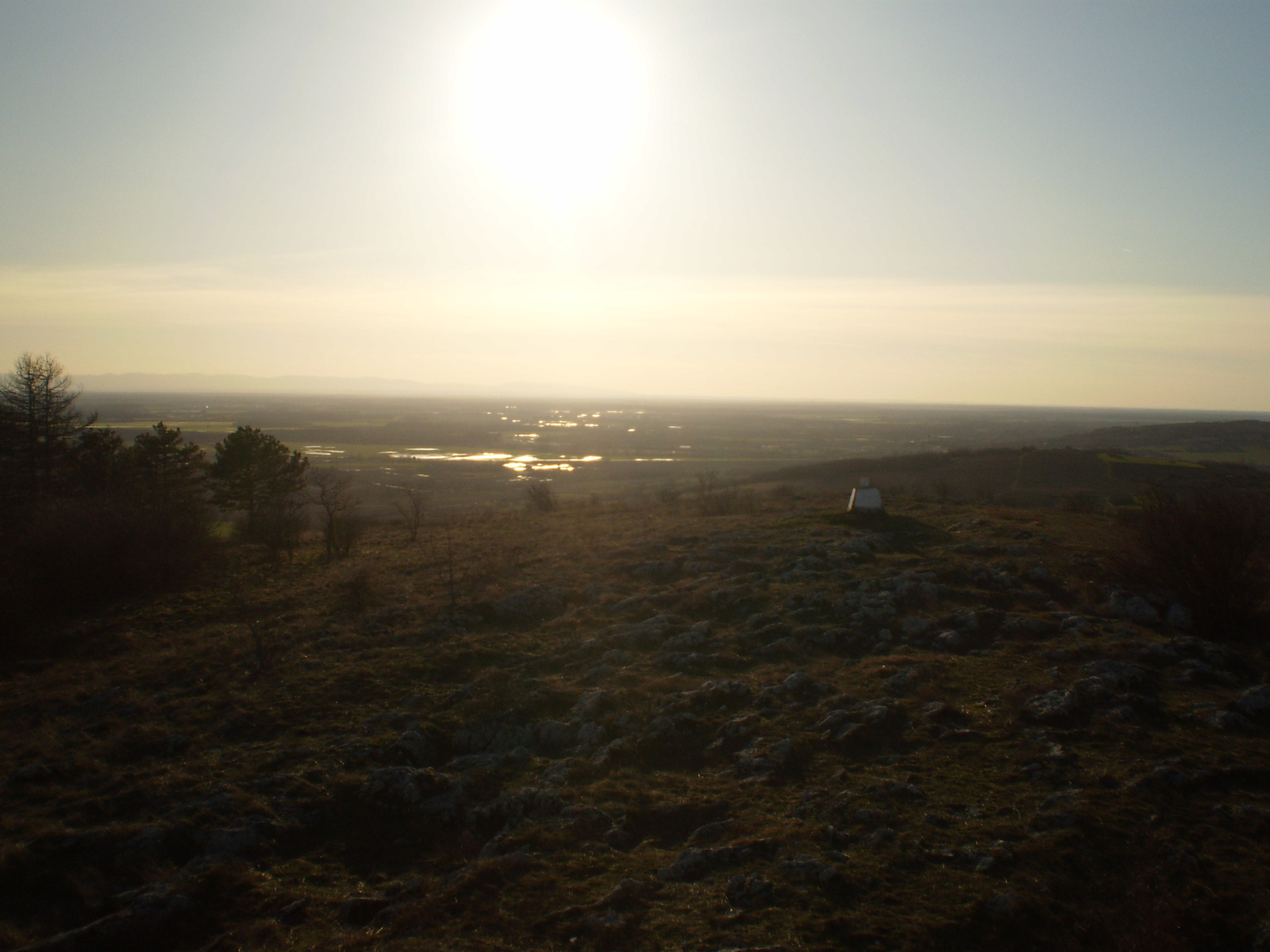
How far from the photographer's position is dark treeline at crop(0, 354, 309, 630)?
17.5 meters

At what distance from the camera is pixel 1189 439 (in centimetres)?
9138

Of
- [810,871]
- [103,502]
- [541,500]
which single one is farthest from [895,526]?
[103,502]

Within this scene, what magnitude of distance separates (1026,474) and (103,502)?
47.4m

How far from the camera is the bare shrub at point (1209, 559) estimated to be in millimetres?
12250

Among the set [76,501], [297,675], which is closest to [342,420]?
[76,501]

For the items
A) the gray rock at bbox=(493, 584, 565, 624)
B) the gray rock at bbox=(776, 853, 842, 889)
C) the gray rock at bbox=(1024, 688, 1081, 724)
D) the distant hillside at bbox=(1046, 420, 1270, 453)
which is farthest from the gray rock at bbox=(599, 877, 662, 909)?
the distant hillside at bbox=(1046, 420, 1270, 453)

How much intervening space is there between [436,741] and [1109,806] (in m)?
8.03

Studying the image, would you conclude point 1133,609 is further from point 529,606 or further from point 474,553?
point 474,553

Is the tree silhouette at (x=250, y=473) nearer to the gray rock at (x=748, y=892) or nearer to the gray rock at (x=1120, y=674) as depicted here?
the gray rock at (x=748, y=892)

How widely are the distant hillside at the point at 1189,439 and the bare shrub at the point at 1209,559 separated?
79.8m

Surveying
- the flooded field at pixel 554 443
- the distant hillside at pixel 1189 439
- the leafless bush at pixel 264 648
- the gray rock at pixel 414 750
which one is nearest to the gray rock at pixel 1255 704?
the gray rock at pixel 414 750

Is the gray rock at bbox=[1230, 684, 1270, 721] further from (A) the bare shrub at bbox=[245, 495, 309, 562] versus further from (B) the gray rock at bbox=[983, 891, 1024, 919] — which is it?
(A) the bare shrub at bbox=[245, 495, 309, 562]

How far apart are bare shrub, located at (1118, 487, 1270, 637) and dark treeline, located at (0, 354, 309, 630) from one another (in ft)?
75.1

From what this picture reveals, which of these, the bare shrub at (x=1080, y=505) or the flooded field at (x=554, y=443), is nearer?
the bare shrub at (x=1080, y=505)
